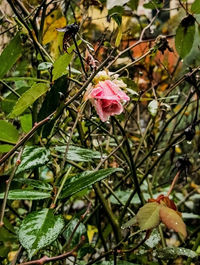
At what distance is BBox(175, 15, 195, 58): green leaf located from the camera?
770mm

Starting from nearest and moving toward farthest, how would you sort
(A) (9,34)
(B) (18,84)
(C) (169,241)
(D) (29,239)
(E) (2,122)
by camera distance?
(D) (29,239) → (E) (2,122) → (B) (18,84) → (A) (9,34) → (C) (169,241)

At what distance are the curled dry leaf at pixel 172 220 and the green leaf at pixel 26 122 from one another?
1.31 feet

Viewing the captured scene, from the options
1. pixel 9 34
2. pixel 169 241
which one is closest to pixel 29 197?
pixel 9 34

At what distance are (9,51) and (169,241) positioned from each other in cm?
166

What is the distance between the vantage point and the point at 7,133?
0.74 meters

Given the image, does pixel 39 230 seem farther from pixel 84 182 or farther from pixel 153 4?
pixel 153 4

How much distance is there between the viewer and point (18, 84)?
4.17 feet

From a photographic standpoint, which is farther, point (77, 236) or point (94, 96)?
point (77, 236)

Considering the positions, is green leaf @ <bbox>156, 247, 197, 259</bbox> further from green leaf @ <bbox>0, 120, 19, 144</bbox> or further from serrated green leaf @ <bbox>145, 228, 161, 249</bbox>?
green leaf @ <bbox>0, 120, 19, 144</bbox>

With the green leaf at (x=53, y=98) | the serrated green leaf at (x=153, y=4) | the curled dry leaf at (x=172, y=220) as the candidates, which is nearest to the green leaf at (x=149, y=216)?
the curled dry leaf at (x=172, y=220)

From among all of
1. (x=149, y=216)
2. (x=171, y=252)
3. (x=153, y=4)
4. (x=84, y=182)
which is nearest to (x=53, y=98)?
(x=84, y=182)

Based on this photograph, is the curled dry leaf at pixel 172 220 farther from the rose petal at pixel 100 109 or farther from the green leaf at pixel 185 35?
the green leaf at pixel 185 35

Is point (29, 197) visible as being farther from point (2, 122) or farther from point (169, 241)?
point (169, 241)

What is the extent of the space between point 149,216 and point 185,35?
1.31ft
